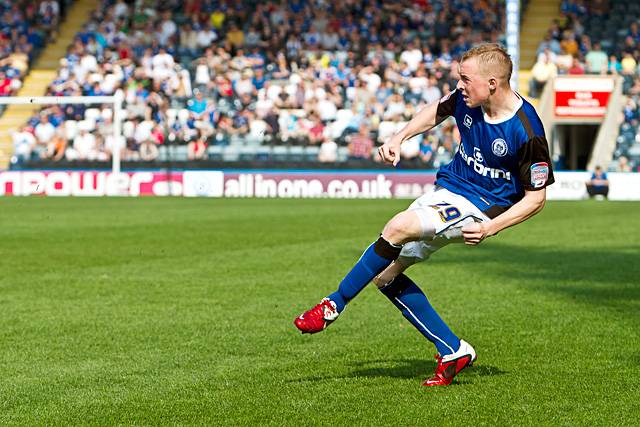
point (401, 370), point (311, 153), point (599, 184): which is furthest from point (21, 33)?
point (401, 370)

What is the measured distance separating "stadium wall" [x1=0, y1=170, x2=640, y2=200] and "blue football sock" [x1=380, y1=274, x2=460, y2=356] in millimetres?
24721

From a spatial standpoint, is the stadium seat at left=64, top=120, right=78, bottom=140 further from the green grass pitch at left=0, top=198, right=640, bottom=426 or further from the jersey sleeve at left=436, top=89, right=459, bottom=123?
the jersey sleeve at left=436, top=89, right=459, bottom=123

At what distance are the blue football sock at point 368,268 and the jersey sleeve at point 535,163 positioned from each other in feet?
2.64

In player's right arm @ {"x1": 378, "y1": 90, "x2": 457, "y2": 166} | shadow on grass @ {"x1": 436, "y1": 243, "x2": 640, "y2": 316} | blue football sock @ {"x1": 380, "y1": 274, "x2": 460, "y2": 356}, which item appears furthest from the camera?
shadow on grass @ {"x1": 436, "y1": 243, "x2": 640, "y2": 316}

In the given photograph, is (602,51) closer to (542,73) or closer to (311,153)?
(542,73)

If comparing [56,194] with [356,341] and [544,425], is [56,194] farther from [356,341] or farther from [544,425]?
[544,425]

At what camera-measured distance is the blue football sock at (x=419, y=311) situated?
6906 mm

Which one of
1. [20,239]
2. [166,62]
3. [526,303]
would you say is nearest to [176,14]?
[166,62]

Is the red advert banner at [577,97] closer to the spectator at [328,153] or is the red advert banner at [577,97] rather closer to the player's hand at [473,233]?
the spectator at [328,153]

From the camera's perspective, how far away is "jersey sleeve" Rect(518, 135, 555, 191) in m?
6.32

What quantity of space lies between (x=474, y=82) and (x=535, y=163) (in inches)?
21.6

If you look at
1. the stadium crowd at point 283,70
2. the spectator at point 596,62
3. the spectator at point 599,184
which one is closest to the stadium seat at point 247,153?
the stadium crowd at point 283,70

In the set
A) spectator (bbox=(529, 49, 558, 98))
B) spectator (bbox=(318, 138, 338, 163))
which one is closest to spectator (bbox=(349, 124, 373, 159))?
spectator (bbox=(318, 138, 338, 163))

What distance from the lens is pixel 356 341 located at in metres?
8.50
